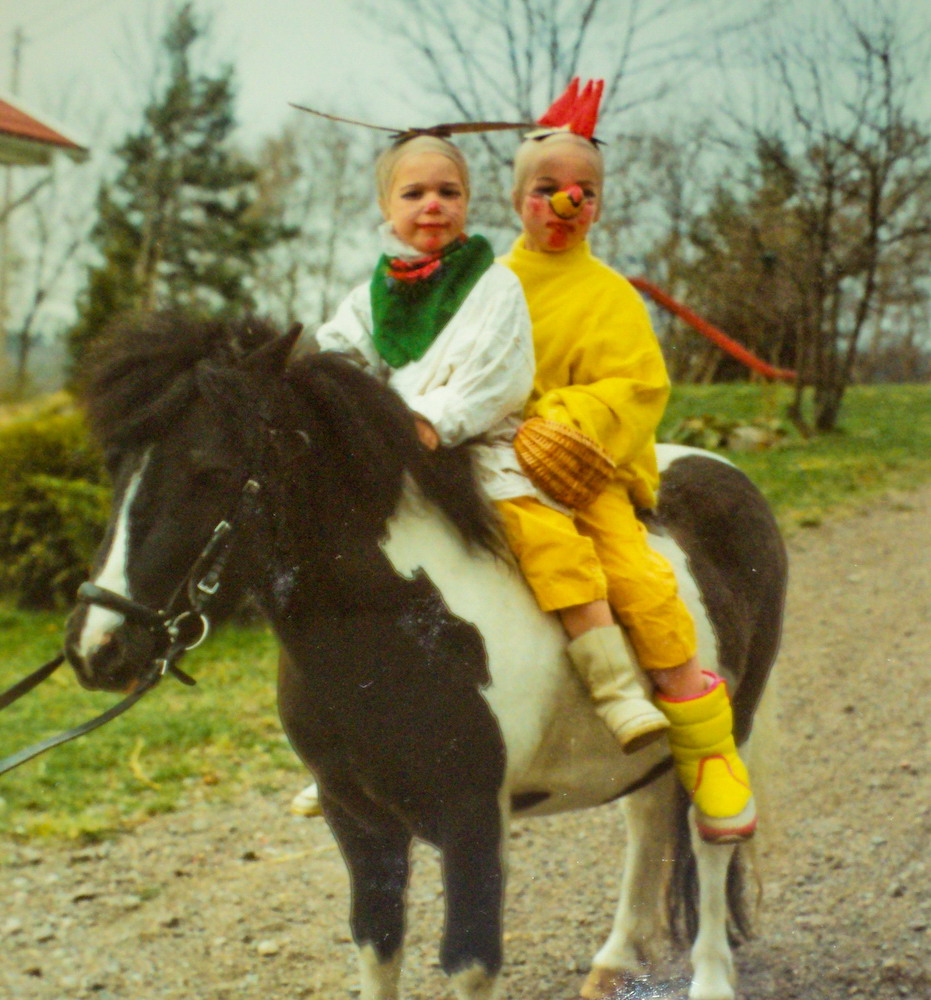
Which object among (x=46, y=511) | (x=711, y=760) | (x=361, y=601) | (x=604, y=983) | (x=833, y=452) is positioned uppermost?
(x=361, y=601)

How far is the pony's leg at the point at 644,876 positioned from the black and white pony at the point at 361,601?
0.90m

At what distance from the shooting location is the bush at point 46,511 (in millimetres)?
6695

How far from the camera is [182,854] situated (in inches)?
171

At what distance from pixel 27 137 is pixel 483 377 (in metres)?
2.78

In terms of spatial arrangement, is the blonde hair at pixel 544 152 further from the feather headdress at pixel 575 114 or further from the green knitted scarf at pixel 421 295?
the green knitted scarf at pixel 421 295

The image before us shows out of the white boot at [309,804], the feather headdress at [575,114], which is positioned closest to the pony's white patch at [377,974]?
the white boot at [309,804]

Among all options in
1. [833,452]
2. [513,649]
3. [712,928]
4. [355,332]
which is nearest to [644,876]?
[712,928]

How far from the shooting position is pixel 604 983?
324 cm

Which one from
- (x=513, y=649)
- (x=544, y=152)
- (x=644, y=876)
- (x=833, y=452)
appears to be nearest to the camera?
(x=513, y=649)

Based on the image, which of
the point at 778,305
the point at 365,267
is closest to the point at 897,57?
the point at 778,305

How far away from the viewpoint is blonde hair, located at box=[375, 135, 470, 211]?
90.8 inches

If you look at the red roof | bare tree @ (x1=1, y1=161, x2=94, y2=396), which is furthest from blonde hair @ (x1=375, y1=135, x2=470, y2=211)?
bare tree @ (x1=1, y1=161, x2=94, y2=396)

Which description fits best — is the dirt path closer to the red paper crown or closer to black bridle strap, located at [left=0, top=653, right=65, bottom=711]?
black bridle strap, located at [left=0, top=653, right=65, bottom=711]

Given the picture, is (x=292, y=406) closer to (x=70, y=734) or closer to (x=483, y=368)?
(x=483, y=368)
